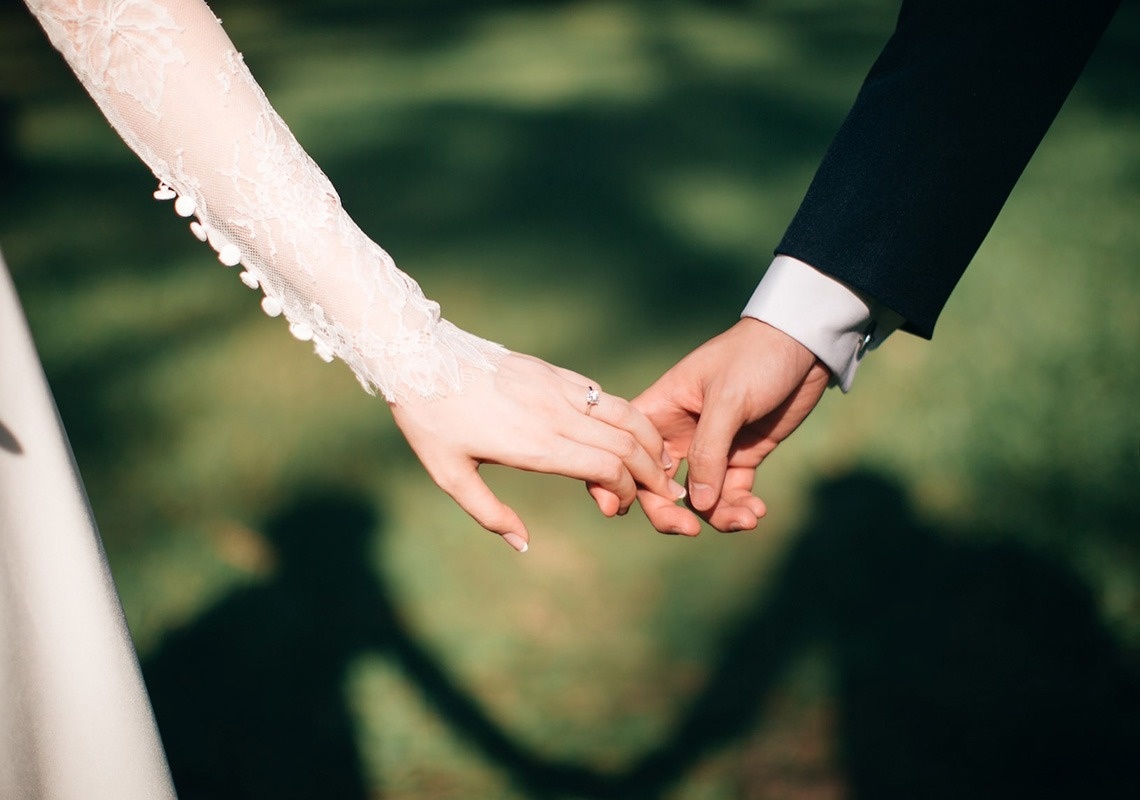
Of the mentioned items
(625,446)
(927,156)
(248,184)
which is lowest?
(625,446)

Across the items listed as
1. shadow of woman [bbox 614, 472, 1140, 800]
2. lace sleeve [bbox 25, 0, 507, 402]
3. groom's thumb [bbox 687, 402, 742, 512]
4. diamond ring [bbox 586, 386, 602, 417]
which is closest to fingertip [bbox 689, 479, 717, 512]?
groom's thumb [bbox 687, 402, 742, 512]

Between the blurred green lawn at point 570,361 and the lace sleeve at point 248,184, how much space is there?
2.17 feet

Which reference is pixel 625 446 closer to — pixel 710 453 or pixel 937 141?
pixel 710 453

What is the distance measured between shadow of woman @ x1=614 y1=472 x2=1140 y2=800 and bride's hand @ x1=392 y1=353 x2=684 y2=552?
1.81ft

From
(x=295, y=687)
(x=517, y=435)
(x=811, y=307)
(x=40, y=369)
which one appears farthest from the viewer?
(x=295, y=687)

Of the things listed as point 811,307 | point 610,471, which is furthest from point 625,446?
point 811,307

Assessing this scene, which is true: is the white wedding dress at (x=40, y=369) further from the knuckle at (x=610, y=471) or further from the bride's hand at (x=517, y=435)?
the knuckle at (x=610, y=471)

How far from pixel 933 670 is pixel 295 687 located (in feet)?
3.20

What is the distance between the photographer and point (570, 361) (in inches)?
72.9

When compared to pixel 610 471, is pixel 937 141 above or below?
above

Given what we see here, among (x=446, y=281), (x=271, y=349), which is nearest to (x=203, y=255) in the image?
(x=271, y=349)

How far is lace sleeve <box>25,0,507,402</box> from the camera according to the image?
2.42 ft

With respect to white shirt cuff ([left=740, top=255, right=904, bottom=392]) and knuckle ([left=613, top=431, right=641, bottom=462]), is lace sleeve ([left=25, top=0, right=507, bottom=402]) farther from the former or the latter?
white shirt cuff ([left=740, top=255, right=904, bottom=392])

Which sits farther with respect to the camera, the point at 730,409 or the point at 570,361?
the point at 570,361
